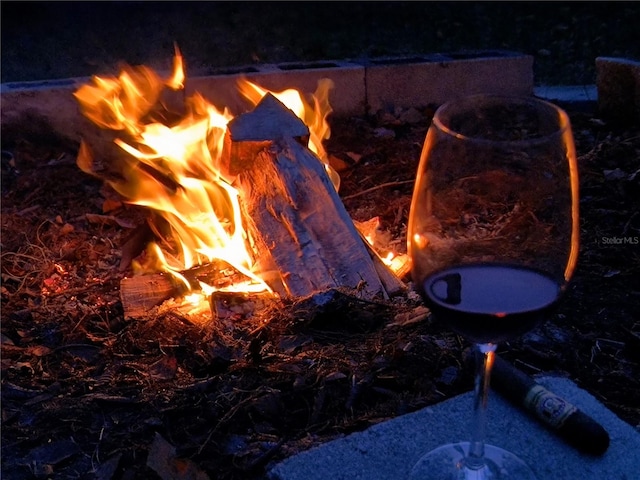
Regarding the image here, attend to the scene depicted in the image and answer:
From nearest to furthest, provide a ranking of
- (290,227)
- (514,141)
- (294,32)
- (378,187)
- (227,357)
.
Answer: (514,141), (227,357), (290,227), (378,187), (294,32)

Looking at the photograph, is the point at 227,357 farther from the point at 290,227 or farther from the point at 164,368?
the point at 290,227

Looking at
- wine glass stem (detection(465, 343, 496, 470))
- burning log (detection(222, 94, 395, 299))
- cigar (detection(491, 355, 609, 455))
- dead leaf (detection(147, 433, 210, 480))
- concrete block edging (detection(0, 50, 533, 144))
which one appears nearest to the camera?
wine glass stem (detection(465, 343, 496, 470))


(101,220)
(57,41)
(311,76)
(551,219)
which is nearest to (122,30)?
(57,41)

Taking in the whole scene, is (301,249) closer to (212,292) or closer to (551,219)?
(212,292)

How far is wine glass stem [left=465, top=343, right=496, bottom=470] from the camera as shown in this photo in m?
1.60

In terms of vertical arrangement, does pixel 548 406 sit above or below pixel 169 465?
above

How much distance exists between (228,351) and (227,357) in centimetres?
4

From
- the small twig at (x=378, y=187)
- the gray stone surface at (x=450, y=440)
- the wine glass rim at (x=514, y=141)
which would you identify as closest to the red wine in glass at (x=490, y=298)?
the wine glass rim at (x=514, y=141)

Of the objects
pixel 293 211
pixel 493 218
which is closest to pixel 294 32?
pixel 293 211

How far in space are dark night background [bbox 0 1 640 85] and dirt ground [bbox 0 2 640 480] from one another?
13.8ft

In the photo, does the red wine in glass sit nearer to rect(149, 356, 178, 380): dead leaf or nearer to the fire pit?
the fire pit

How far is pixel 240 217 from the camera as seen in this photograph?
3.62 meters

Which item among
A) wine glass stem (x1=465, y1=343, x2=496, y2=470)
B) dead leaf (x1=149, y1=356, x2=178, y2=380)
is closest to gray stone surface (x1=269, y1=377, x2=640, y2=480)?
wine glass stem (x1=465, y1=343, x2=496, y2=470)

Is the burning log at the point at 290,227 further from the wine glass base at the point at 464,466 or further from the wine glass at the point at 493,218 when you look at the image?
the wine glass at the point at 493,218
